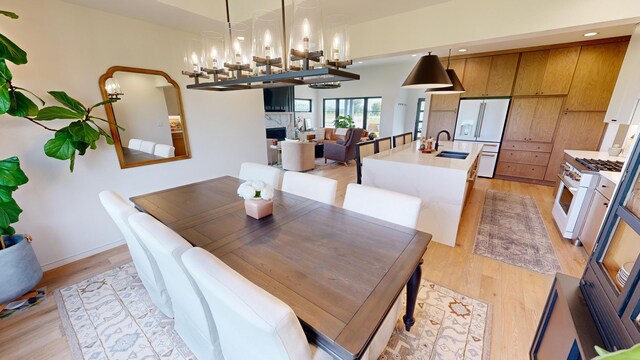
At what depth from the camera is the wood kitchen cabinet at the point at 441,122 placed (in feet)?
17.0

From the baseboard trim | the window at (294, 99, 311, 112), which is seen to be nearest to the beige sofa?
the baseboard trim

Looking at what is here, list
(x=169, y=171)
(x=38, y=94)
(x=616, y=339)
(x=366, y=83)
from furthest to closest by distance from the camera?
(x=366, y=83) < (x=169, y=171) < (x=38, y=94) < (x=616, y=339)

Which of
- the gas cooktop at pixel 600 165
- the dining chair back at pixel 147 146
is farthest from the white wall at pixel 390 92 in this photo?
the dining chair back at pixel 147 146

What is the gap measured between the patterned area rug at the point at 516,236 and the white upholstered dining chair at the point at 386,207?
156 cm

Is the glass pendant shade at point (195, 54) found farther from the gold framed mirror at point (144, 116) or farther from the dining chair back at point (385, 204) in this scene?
the dining chair back at point (385, 204)

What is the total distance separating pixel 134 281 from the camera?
2.11m

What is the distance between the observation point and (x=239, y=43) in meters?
1.54

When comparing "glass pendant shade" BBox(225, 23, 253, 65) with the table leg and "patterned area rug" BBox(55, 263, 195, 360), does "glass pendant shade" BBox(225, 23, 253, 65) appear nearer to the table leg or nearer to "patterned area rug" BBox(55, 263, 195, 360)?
the table leg

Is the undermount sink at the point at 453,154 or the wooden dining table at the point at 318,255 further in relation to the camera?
the undermount sink at the point at 453,154

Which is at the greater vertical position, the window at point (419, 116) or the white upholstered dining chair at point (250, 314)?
the window at point (419, 116)

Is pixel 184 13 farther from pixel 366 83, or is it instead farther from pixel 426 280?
pixel 366 83

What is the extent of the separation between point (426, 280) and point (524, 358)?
A: 75 cm

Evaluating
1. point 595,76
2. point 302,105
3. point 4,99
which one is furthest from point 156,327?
point 302,105

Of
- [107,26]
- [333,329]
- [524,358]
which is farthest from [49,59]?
[524,358]
